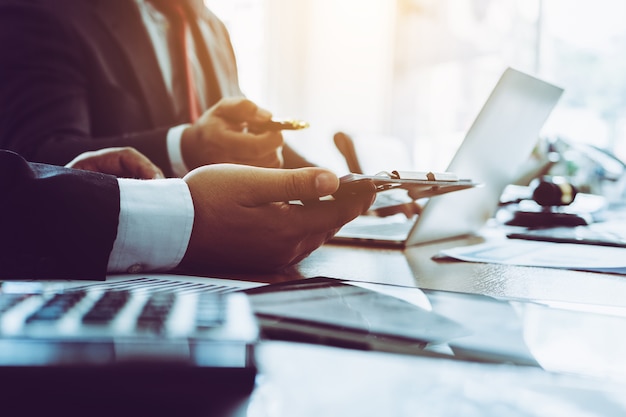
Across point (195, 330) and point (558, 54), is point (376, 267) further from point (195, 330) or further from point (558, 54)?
point (558, 54)

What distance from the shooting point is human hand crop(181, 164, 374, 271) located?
0.48 meters

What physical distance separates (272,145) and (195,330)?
780mm

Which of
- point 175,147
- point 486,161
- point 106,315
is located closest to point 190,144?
point 175,147

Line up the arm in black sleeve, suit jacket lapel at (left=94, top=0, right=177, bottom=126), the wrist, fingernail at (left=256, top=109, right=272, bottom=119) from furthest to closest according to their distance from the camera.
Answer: suit jacket lapel at (left=94, top=0, right=177, bottom=126) < the arm in black sleeve < the wrist < fingernail at (left=256, top=109, right=272, bottom=119)

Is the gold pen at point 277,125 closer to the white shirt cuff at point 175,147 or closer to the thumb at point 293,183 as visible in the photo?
the white shirt cuff at point 175,147

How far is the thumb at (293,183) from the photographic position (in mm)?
473

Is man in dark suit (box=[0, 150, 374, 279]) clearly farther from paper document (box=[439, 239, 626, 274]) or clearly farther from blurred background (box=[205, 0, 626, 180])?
blurred background (box=[205, 0, 626, 180])

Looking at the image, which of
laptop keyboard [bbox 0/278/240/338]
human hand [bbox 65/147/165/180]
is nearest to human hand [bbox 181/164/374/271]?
laptop keyboard [bbox 0/278/240/338]

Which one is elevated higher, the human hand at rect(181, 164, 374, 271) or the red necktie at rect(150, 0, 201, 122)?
the red necktie at rect(150, 0, 201, 122)

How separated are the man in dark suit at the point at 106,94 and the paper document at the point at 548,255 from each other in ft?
1.36

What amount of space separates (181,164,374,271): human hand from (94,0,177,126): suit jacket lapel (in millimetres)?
938

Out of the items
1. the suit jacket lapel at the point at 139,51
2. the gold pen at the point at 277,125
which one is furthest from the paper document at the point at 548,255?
the suit jacket lapel at the point at 139,51

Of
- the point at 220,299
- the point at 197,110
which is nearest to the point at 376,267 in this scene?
the point at 220,299

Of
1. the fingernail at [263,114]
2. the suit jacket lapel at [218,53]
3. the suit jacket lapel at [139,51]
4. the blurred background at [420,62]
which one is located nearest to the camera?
the fingernail at [263,114]
